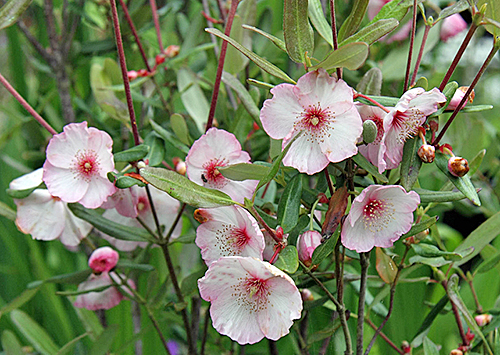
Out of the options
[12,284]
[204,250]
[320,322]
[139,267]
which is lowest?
[12,284]

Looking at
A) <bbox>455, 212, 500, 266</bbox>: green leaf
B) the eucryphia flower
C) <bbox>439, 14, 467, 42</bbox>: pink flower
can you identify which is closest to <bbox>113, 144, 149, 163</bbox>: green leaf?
the eucryphia flower

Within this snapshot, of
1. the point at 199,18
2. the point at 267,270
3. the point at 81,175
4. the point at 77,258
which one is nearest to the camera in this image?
the point at 267,270

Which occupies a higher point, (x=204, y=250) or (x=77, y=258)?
(x=204, y=250)

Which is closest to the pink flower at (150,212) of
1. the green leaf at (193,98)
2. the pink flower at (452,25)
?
the green leaf at (193,98)

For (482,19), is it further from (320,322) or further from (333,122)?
(320,322)

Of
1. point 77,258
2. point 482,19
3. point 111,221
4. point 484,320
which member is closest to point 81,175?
point 111,221

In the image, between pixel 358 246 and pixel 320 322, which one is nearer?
pixel 358 246

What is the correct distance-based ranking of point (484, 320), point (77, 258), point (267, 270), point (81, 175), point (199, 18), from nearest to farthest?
1. point (267, 270)
2. point (81, 175)
3. point (484, 320)
4. point (199, 18)
5. point (77, 258)
